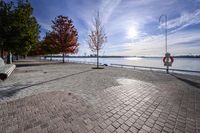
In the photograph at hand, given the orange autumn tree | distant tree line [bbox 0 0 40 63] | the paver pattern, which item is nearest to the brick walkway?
the paver pattern

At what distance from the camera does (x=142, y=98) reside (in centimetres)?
587

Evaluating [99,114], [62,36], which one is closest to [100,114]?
[99,114]

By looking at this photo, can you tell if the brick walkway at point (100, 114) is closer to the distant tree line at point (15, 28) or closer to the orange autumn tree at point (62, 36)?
the distant tree line at point (15, 28)

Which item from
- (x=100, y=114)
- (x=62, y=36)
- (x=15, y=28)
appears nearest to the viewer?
(x=100, y=114)

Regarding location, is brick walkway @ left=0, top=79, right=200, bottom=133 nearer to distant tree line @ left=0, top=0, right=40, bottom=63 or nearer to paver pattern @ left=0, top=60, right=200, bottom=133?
paver pattern @ left=0, top=60, right=200, bottom=133

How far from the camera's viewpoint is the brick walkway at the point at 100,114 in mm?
3510

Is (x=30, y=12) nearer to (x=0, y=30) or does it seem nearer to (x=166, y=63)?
(x=0, y=30)

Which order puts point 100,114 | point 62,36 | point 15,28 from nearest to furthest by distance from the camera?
point 100,114, point 15,28, point 62,36

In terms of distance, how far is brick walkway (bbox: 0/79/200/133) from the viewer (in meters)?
3.51

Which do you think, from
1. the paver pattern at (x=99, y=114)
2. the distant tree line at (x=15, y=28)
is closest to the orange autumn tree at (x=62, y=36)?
the distant tree line at (x=15, y=28)

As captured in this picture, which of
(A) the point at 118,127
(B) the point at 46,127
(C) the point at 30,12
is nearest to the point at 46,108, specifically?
(B) the point at 46,127

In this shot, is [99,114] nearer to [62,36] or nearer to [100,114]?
[100,114]

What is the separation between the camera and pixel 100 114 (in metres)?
4.28

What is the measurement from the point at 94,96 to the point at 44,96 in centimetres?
226
